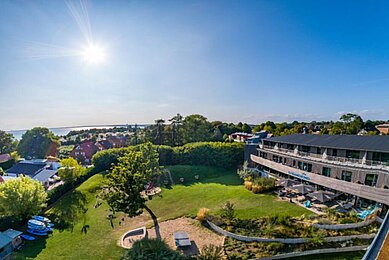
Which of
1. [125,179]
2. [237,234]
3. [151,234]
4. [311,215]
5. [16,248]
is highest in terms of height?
[125,179]

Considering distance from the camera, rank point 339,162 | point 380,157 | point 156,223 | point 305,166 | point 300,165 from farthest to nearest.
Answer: point 300,165, point 305,166, point 339,162, point 156,223, point 380,157

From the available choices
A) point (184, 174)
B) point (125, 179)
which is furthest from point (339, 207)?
point (184, 174)

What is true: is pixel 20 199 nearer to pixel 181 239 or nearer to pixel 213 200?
pixel 181 239

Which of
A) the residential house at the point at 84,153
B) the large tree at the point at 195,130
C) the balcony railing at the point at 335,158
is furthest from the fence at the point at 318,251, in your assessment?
the residential house at the point at 84,153

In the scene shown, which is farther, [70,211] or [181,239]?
[70,211]

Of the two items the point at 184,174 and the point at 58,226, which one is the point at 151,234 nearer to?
the point at 58,226

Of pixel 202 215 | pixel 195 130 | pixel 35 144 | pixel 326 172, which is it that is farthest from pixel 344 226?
pixel 35 144

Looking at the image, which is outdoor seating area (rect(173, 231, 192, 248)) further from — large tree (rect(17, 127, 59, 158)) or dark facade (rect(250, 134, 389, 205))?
large tree (rect(17, 127, 59, 158))
